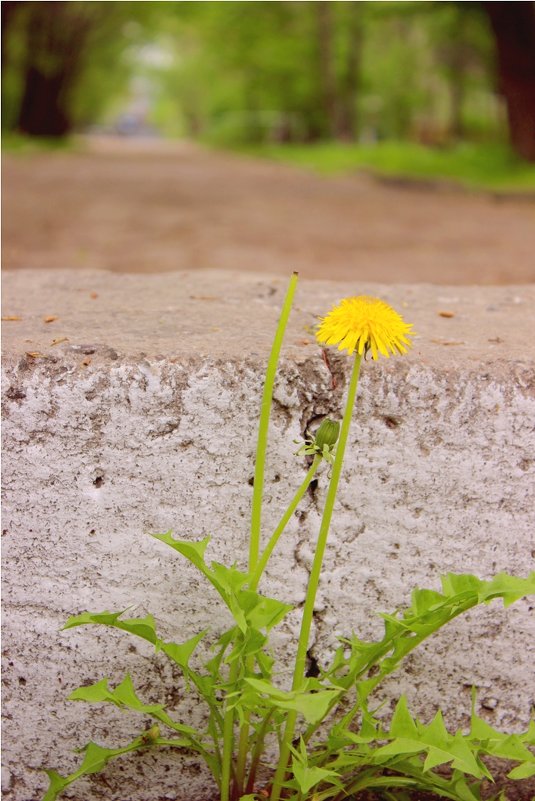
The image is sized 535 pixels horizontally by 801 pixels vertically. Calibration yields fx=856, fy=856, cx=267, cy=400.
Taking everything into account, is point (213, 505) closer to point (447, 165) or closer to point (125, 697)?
point (125, 697)

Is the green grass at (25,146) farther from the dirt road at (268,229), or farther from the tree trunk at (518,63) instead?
the tree trunk at (518,63)

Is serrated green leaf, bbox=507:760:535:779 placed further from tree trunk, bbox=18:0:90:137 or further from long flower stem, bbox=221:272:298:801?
tree trunk, bbox=18:0:90:137

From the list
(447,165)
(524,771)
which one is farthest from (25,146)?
(524,771)

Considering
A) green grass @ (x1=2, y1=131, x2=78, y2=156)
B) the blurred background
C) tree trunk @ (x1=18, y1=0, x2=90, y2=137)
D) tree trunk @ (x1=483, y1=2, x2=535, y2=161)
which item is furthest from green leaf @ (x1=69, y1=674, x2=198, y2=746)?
tree trunk @ (x1=18, y1=0, x2=90, y2=137)

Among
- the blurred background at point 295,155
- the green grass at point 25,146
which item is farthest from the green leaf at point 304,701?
the green grass at point 25,146

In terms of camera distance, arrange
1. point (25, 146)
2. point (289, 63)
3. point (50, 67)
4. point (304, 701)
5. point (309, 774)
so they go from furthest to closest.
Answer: point (289, 63) → point (50, 67) → point (25, 146) → point (309, 774) → point (304, 701)

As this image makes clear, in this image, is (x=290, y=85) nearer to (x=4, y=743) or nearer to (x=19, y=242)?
(x=19, y=242)
